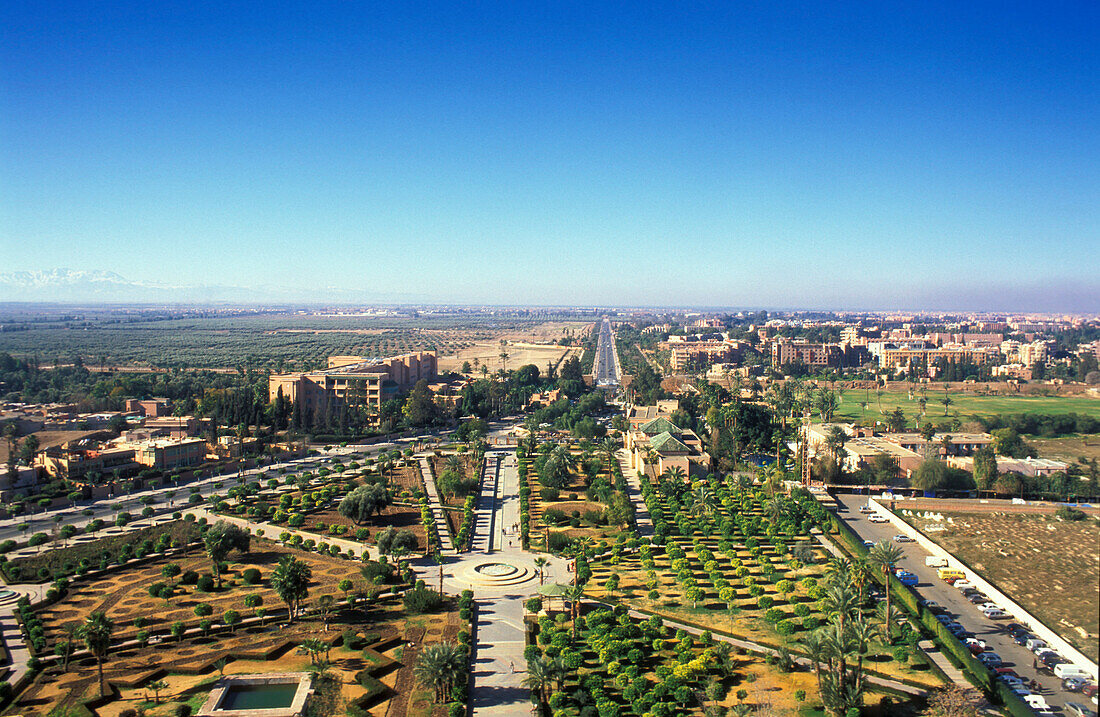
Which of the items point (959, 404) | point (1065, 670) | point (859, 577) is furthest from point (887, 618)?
point (959, 404)

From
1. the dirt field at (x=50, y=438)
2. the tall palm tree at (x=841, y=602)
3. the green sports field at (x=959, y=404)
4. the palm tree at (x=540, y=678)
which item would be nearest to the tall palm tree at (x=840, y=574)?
the tall palm tree at (x=841, y=602)

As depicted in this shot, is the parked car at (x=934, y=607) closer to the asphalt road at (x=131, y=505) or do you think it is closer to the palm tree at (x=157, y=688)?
the palm tree at (x=157, y=688)

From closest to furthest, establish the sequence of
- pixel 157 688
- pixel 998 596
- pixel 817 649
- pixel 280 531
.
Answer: pixel 817 649, pixel 157 688, pixel 998 596, pixel 280 531

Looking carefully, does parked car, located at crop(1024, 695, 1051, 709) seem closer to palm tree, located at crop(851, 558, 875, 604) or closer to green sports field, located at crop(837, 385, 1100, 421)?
palm tree, located at crop(851, 558, 875, 604)

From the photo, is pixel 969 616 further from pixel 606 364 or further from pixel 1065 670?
pixel 606 364

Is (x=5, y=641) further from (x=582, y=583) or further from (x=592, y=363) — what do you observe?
(x=592, y=363)
